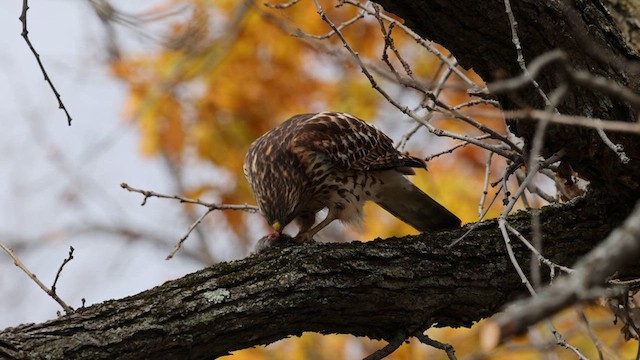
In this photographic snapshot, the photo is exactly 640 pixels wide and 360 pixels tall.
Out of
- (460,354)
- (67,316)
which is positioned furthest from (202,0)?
(67,316)

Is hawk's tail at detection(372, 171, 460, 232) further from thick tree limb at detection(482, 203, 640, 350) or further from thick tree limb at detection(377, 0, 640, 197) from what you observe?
thick tree limb at detection(482, 203, 640, 350)

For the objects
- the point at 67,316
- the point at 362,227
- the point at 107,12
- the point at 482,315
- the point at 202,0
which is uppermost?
the point at 202,0

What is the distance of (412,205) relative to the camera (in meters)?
4.89

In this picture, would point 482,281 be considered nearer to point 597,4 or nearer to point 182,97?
point 597,4

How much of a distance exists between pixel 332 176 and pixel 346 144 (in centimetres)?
21

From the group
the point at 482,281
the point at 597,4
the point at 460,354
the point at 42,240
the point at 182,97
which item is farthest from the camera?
the point at 42,240

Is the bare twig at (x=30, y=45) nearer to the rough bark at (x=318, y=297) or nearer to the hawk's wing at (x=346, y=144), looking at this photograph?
the rough bark at (x=318, y=297)

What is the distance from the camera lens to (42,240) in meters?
14.3

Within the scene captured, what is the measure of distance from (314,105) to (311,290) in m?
6.81

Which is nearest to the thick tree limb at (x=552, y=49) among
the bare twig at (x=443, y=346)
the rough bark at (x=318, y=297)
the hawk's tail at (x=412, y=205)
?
the rough bark at (x=318, y=297)

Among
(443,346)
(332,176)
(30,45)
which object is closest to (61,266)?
(30,45)

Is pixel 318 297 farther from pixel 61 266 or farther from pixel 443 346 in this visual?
pixel 61 266

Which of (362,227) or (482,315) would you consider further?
(362,227)

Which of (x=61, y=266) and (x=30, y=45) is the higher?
(x=30, y=45)
